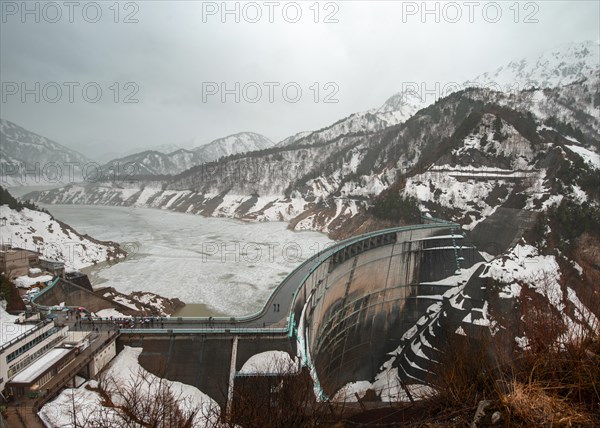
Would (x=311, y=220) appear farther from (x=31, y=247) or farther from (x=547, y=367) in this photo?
A: (x=547, y=367)

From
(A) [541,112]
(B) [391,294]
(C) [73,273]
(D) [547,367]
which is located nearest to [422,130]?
(A) [541,112]

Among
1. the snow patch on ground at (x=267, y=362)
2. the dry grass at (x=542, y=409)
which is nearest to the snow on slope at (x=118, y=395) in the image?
the snow patch on ground at (x=267, y=362)

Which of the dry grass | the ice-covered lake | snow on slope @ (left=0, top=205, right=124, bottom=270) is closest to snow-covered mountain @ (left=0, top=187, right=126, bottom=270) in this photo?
snow on slope @ (left=0, top=205, right=124, bottom=270)

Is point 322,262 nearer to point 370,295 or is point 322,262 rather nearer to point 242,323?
point 370,295

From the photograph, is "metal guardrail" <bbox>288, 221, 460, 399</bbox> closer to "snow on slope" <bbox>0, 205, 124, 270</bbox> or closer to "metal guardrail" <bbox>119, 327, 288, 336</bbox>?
"metal guardrail" <bbox>119, 327, 288, 336</bbox>

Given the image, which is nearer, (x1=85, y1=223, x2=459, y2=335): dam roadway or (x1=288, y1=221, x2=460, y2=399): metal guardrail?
(x1=288, y1=221, x2=460, y2=399): metal guardrail

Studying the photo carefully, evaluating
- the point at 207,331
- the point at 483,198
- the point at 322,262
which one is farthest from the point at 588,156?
the point at 207,331
